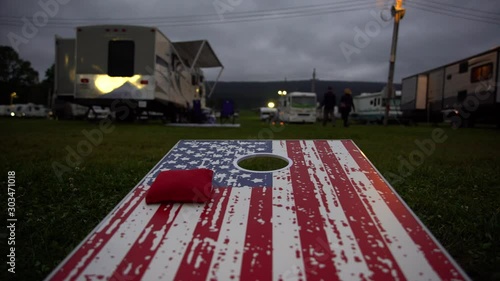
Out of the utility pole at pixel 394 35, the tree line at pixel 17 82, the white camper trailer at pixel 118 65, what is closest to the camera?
the white camper trailer at pixel 118 65

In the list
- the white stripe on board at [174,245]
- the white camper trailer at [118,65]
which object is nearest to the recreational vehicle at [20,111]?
the white camper trailer at [118,65]

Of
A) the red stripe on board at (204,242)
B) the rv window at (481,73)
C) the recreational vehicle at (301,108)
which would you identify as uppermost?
the rv window at (481,73)

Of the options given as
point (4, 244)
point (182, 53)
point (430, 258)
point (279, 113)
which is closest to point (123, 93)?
point (182, 53)

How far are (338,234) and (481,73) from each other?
16.3 m

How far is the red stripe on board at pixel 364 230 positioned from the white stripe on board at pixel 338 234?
21 mm

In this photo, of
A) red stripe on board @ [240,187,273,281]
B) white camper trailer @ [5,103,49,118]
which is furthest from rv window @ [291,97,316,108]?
white camper trailer @ [5,103,49,118]

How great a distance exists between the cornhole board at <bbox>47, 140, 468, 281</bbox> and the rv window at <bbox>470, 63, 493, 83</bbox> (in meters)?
15.1

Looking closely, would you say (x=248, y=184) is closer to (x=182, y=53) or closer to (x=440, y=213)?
(x=440, y=213)

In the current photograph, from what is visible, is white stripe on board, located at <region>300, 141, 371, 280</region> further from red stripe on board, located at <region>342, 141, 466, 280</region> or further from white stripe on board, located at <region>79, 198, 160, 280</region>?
white stripe on board, located at <region>79, 198, 160, 280</region>

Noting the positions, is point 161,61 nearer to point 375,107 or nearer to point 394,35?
point 394,35

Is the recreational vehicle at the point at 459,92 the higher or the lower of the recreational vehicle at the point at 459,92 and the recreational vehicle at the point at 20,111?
the higher

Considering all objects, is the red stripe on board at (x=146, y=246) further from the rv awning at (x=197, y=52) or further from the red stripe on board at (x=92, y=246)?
the rv awning at (x=197, y=52)

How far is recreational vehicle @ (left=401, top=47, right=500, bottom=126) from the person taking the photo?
1354cm

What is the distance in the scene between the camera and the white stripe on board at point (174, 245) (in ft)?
3.65
